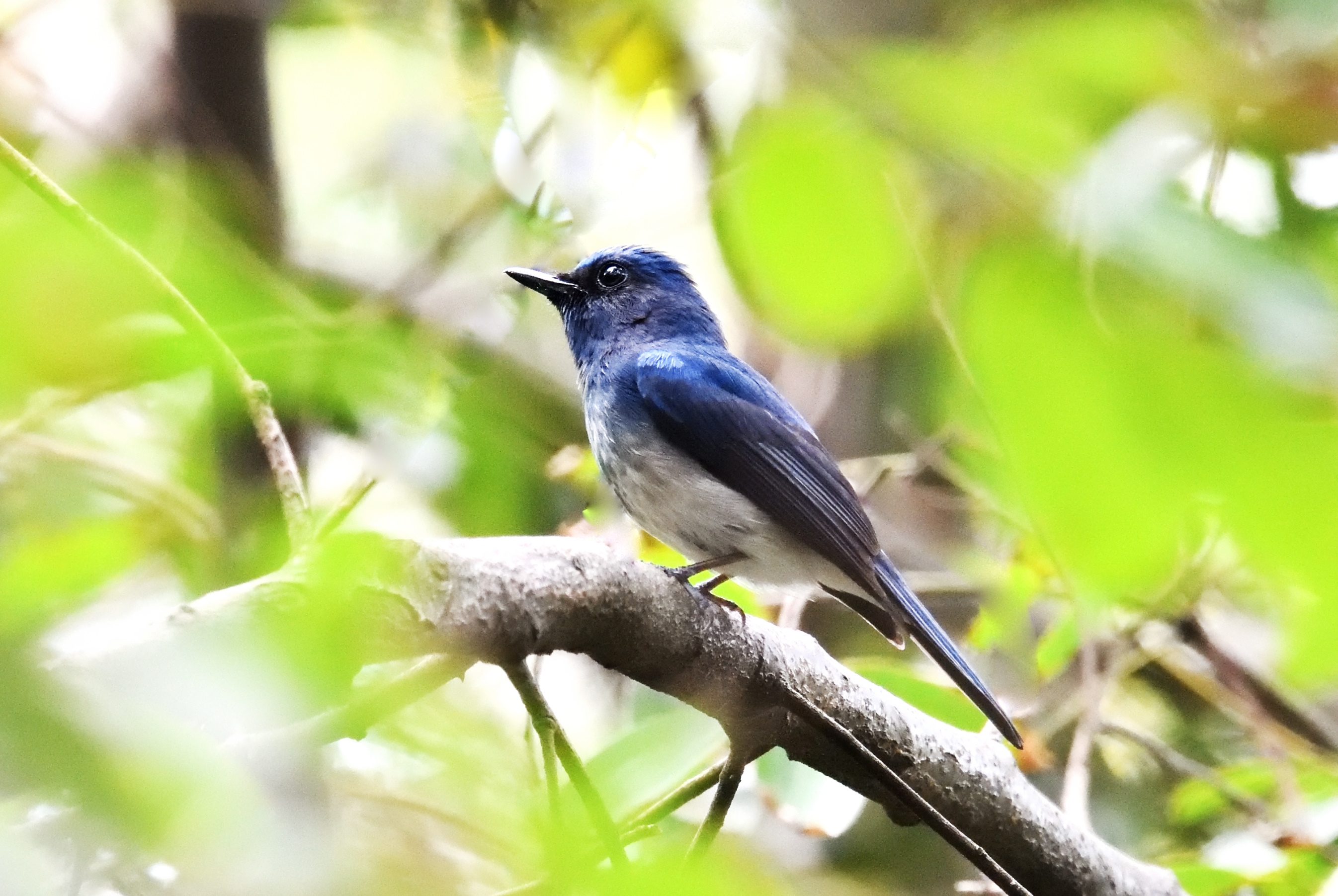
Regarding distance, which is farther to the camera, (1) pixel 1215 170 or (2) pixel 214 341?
(2) pixel 214 341

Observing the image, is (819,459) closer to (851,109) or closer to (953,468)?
(953,468)

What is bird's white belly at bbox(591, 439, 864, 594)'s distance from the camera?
3324mm

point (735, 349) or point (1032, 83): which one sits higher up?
point (1032, 83)

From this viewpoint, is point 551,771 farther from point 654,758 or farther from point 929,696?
point 929,696

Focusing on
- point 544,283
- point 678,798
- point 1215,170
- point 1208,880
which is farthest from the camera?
point 544,283

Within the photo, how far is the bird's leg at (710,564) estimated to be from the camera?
288 cm

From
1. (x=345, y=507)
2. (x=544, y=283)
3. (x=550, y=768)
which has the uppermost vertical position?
(x=345, y=507)

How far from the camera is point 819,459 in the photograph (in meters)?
3.58

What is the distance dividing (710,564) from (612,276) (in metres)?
1.38

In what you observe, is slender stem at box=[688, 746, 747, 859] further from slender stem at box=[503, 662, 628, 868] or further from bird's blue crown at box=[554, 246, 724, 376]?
bird's blue crown at box=[554, 246, 724, 376]

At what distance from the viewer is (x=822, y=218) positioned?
0.96 metres

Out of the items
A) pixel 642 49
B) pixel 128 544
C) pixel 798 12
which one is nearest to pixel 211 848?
pixel 798 12

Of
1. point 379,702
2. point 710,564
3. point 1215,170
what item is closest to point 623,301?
point 710,564

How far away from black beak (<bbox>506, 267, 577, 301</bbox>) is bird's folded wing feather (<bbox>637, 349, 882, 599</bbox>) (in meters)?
0.53
